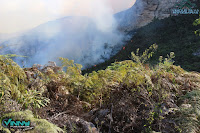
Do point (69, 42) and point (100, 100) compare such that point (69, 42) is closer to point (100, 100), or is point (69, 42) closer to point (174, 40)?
point (174, 40)

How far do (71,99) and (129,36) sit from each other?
39451 millimetres

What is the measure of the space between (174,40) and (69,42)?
91.3ft

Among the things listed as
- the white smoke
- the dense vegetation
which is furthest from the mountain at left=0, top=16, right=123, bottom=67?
the dense vegetation

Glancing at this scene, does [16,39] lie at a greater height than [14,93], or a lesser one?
greater

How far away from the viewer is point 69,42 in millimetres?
45469

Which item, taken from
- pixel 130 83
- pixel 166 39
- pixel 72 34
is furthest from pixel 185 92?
pixel 72 34

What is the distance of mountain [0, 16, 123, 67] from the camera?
122 feet

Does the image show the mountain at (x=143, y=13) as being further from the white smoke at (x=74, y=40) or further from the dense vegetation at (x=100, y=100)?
the dense vegetation at (x=100, y=100)

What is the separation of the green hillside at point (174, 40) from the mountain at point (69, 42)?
22.7 ft

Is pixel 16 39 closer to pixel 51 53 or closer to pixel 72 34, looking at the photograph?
pixel 51 53

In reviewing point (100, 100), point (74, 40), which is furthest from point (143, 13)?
point (100, 100)

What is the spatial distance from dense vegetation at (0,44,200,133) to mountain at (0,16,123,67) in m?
30.9

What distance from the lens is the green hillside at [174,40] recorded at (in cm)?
1955

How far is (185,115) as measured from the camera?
158cm
